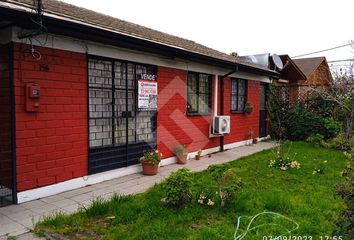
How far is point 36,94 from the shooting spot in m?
4.62

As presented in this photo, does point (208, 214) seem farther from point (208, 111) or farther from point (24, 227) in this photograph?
point (208, 111)

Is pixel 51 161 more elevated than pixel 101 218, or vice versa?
pixel 51 161

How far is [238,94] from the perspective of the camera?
11.0 meters

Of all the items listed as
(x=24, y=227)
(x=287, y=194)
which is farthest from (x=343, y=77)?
(x=24, y=227)

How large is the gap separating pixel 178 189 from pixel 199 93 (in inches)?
202

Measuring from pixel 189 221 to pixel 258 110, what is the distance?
925 cm

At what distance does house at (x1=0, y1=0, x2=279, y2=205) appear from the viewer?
14.8 ft

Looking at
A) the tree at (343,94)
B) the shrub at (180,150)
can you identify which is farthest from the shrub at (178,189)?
the tree at (343,94)

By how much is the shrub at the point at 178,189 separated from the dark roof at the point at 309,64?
20.0 metres

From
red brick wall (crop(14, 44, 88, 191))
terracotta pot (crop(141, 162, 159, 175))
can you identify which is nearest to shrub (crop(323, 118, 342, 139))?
terracotta pot (crop(141, 162, 159, 175))

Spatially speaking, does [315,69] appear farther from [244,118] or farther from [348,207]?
[348,207]

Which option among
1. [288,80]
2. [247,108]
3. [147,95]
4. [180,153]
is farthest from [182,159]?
[288,80]

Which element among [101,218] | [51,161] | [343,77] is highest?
[343,77]

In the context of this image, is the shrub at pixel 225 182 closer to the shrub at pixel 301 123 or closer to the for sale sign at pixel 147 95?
the for sale sign at pixel 147 95
